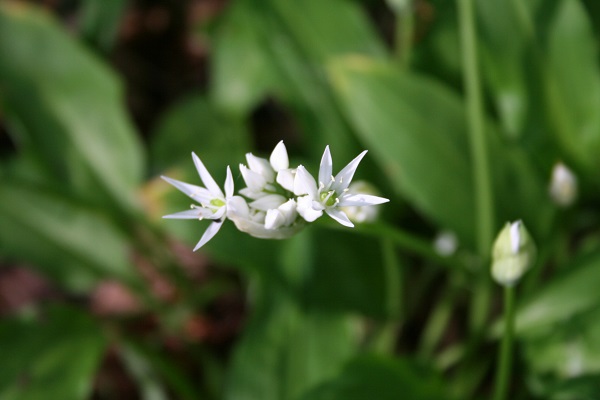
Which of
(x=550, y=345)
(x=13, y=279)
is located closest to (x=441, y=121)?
(x=550, y=345)

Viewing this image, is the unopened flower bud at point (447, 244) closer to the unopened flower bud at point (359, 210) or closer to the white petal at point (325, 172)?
the unopened flower bud at point (359, 210)

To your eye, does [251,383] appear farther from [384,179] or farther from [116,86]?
[116,86]

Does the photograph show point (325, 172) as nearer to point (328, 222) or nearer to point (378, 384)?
point (328, 222)

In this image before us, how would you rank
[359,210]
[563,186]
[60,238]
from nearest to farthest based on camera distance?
[359,210] → [563,186] → [60,238]

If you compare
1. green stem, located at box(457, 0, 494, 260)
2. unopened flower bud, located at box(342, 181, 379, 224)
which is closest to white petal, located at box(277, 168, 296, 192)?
unopened flower bud, located at box(342, 181, 379, 224)

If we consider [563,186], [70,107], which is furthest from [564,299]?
[70,107]

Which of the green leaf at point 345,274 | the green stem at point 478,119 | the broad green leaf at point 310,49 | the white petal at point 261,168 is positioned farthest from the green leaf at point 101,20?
the white petal at point 261,168

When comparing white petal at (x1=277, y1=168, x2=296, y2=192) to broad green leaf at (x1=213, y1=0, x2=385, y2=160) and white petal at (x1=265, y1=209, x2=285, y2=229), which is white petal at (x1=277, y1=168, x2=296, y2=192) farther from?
broad green leaf at (x1=213, y1=0, x2=385, y2=160)

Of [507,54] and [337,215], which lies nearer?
[337,215]
